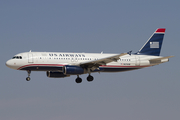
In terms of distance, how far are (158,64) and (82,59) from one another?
46.6 ft

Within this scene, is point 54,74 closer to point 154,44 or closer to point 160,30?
point 154,44

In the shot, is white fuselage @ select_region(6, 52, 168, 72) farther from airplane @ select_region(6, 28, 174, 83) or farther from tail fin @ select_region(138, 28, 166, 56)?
tail fin @ select_region(138, 28, 166, 56)

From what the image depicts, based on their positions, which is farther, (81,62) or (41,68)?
(81,62)

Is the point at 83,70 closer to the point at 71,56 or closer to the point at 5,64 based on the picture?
the point at 71,56

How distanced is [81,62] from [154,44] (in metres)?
15.5

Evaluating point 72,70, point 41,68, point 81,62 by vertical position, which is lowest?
point 72,70

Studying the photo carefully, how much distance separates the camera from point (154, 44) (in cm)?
6638

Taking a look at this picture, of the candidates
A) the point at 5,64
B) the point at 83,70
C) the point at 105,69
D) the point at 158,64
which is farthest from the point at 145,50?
the point at 5,64

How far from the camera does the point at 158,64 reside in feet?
210

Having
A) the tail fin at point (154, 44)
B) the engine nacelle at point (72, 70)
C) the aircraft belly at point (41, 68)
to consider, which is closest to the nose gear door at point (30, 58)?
the aircraft belly at point (41, 68)

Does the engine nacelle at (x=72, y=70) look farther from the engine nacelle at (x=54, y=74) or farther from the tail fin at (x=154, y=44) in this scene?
the tail fin at (x=154, y=44)

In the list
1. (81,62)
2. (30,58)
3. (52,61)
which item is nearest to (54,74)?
(52,61)

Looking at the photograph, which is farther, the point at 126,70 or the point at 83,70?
the point at 126,70

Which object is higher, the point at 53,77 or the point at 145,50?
the point at 145,50
